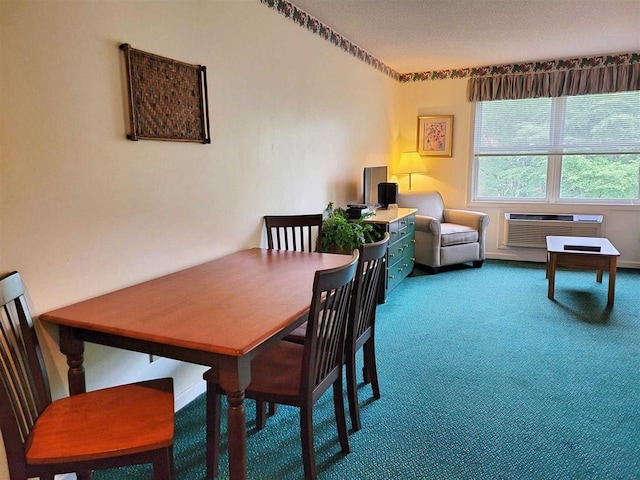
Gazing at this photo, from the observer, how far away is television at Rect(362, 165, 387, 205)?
450 centimetres

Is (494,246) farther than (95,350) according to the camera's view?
Yes

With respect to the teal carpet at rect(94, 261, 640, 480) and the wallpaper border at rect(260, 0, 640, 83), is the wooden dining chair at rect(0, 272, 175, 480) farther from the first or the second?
the wallpaper border at rect(260, 0, 640, 83)

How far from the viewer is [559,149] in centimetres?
530

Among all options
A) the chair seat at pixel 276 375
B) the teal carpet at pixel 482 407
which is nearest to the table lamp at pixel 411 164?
the teal carpet at pixel 482 407

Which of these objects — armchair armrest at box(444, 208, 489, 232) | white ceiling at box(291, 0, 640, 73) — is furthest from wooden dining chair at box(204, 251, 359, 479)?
armchair armrest at box(444, 208, 489, 232)

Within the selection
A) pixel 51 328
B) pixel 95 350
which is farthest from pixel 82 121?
pixel 95 350

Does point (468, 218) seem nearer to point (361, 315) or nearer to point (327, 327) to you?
point (361, 315)

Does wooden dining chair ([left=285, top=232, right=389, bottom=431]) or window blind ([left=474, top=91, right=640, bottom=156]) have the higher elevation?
window blind ([left=474, top=91, right=640, bottom=156])

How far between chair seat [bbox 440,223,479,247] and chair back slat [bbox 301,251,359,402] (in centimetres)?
325

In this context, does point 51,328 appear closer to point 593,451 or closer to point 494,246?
point 593,451

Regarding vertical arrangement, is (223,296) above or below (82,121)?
below

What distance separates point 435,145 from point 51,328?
5.04 meters

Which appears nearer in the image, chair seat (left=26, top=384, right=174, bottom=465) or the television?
chair seat (left=26, top=384, right=174, bottom=465)

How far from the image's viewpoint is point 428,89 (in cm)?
577
